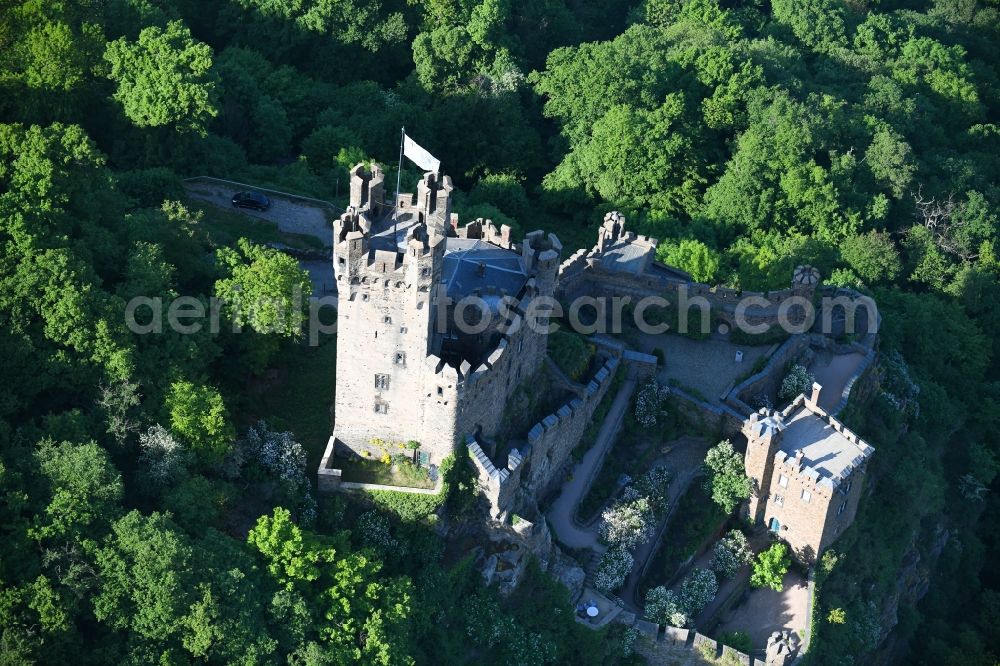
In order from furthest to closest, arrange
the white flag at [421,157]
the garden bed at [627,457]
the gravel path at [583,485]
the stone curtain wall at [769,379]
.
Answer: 1. the stone curtain wall at [769,379]
2. the garden bed at [627,457]
3. the gravel path at [583,485]
4. the white flag at [421,157]

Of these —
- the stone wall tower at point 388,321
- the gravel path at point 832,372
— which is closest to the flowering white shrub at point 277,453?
the stone wall tower at point 388,321

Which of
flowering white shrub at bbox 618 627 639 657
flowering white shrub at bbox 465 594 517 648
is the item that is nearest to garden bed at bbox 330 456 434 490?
flowering white shrub at bbox 465 594 517 648

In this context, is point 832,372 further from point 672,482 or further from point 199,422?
point 199,422

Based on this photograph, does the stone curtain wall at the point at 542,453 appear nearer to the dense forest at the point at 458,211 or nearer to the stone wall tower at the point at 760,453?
the dense forest at the point at 458,211

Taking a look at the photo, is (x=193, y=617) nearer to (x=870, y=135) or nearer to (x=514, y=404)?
(x=514, y=404)

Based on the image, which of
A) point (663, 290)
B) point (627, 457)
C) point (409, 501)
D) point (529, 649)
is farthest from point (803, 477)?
point (409, 501)

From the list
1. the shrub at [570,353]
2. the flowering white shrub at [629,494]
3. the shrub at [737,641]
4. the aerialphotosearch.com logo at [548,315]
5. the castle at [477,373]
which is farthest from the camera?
the shrub at [570,353]
